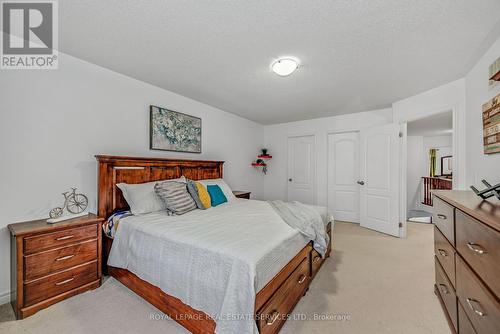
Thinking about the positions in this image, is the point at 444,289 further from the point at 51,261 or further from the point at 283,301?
the point at 51,261

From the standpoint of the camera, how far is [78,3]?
4.80 feet

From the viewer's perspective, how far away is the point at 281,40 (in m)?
1.85

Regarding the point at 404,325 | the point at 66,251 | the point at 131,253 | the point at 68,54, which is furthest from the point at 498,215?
the point at 68,54

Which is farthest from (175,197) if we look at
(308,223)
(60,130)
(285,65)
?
(285,65)

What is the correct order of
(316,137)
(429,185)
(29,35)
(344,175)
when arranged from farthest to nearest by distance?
(429,185) < (316,137) < (344,175) < (29,35)

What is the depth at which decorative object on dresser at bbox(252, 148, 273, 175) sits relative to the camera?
5091mm

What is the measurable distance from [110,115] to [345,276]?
3.34 metres

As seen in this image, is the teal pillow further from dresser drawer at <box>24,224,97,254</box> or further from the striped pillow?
dresser drawer at <box>24,224,97,254</box>

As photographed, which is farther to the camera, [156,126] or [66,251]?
[156,126]

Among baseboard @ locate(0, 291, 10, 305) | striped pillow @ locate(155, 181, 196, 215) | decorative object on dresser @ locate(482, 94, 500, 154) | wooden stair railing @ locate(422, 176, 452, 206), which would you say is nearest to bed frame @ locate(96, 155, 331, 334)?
striped pillow @ locate(155, 181, 196, 215)

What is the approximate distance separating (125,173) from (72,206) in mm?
590

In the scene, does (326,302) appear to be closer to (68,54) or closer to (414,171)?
(68,54)

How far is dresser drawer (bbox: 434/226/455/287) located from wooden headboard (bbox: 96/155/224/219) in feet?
9.93

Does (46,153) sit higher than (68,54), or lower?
lower
